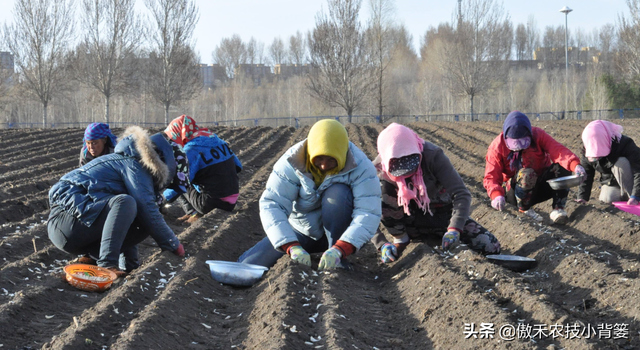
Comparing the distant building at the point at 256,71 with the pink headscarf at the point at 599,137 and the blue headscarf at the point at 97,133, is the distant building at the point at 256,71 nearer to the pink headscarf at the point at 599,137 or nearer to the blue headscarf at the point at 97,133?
the blue headscarf at the point at 97,133

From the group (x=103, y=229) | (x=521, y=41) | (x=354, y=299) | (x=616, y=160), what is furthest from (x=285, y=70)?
(x=354, y=299)

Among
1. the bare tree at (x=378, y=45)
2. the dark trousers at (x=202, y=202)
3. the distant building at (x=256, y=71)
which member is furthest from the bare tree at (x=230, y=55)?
the dark trousers at (x=202, y=202)

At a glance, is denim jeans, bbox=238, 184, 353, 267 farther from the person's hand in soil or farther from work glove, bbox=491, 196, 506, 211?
the person's hand in soil

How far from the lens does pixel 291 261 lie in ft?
13.9

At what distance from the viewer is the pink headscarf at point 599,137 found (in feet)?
19.7

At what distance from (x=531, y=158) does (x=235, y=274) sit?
10.6 ft

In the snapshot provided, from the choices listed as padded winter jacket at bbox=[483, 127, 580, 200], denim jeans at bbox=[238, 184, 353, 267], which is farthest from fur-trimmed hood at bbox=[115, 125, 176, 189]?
padded winter jacket at bbox=[483, 127, 580, 200]

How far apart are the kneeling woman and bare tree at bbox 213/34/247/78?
59.7 m

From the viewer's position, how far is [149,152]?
408 centimetres

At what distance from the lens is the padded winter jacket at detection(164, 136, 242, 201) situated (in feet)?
20.5

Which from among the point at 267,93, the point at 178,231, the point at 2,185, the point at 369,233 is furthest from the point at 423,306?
the point at 267,93

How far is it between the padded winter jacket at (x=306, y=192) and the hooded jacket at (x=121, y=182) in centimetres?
78

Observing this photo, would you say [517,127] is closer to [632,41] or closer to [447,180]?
[447,180]

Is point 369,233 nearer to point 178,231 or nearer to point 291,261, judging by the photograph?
point 291,261
